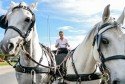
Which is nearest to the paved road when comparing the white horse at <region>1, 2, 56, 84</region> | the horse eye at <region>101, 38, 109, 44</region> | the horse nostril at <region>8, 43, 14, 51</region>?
the white horse at <region>1, 2, 56, 84</region>

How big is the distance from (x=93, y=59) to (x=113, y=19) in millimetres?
1106

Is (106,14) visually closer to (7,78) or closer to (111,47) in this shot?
(111,47)

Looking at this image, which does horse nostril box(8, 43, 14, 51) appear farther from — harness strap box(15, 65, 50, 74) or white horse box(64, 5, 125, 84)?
white horse box(64, 5, 125, 84)

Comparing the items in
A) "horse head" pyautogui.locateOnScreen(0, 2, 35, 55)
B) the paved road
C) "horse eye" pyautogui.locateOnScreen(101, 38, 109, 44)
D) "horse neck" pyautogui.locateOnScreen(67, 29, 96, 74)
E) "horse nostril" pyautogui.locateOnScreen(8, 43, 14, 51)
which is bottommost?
the paved road

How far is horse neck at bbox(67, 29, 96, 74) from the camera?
8133mm

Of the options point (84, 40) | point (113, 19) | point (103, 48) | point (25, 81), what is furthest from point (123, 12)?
point (25, 81)

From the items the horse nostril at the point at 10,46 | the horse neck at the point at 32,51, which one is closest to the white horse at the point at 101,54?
the horse neck at the point at 32,51

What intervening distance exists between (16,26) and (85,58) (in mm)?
1597

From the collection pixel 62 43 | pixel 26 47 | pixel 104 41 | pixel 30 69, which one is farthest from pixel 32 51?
pixel 62 43

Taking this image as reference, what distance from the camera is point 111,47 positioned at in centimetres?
686

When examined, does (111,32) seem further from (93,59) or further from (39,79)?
(39,79)

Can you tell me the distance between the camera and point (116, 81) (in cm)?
655

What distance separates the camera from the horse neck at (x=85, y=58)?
320 inches

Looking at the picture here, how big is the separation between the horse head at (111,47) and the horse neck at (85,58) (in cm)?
71
